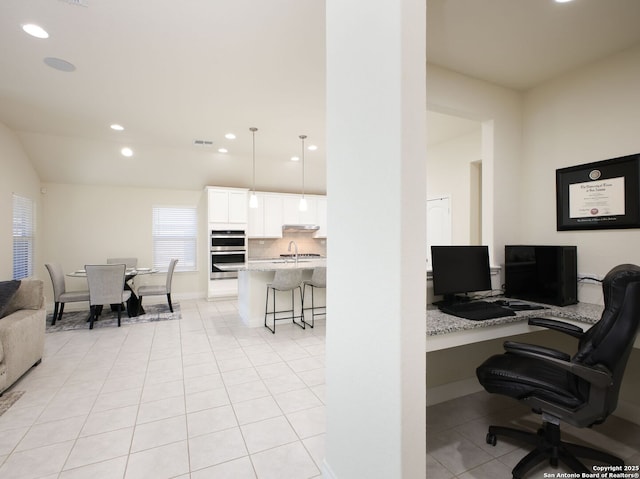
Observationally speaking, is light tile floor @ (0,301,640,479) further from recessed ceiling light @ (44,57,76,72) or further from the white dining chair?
recessed ceiling light @ (44,57,76,72)

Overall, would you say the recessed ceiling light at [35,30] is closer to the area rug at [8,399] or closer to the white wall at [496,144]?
the area rug at [8,399]

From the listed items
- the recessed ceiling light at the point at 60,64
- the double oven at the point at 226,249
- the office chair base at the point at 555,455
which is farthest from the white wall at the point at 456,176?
the recessed ceiling light at the point at 60,64

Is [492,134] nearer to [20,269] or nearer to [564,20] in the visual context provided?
[564,20]

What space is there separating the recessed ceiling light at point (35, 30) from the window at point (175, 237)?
182 inches

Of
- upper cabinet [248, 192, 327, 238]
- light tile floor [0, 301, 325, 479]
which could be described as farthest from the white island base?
upper cabinet [248, 192, 327, 238]

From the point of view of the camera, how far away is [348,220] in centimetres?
151

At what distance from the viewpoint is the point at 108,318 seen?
534 cm

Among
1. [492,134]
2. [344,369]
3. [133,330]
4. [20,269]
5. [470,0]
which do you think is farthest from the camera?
[20,269]

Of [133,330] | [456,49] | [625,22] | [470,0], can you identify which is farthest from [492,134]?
[133,330]

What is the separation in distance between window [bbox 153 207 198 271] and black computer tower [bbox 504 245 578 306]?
651cm

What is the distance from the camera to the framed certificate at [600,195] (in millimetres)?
2230

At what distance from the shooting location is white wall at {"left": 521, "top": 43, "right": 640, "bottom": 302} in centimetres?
228

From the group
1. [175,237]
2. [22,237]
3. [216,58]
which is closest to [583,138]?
[216,58]

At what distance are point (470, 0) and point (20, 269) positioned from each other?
696cm
